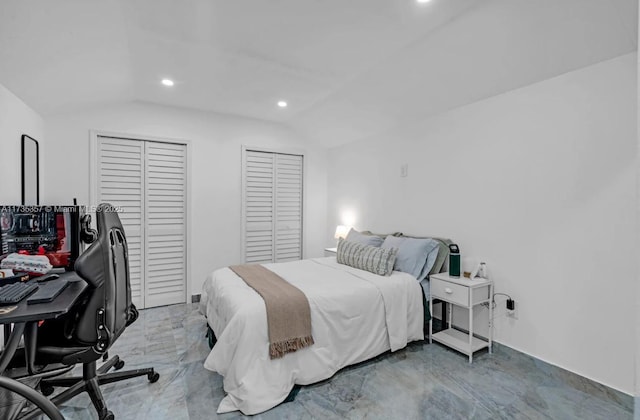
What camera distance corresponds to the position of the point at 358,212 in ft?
14.9

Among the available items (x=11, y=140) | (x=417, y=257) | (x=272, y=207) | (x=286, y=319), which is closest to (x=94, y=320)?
(x=286, y=319)

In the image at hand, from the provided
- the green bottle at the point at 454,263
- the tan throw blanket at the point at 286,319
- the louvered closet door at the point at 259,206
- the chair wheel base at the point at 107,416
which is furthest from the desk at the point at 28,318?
the green bottle at the point at 454,263

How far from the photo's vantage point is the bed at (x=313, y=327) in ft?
6.56

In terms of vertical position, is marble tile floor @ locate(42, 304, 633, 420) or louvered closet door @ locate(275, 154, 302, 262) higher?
louvered closet door @ locate(275, 154, 302, 262)

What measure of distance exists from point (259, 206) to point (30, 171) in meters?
2.50

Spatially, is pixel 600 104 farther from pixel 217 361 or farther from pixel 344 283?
pixel 217 361

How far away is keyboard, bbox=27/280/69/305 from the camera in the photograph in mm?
1671

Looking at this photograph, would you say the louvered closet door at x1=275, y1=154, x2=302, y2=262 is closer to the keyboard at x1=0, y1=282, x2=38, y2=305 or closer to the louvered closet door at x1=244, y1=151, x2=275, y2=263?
the louvered closet door at x1=244, y1=151, x2=275, y2=263

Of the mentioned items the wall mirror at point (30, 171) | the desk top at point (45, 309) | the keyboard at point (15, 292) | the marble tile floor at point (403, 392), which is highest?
the wall mirror at point (30, 171)

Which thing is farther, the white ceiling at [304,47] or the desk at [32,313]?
the white ceiling at [304,47]

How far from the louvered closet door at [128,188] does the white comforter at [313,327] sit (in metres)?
1.39

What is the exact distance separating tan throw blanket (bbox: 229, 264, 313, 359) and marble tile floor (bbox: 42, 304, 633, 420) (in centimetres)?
35

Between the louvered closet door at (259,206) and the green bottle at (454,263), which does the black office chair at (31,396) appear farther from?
the louvered closet door at (259,206)

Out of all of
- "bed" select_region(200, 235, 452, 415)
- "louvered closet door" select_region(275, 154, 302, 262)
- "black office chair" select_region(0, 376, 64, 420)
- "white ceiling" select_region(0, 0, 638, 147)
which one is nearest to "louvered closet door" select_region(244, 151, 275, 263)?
"louvered closet door" select_region(275, 154, 302, 262)
